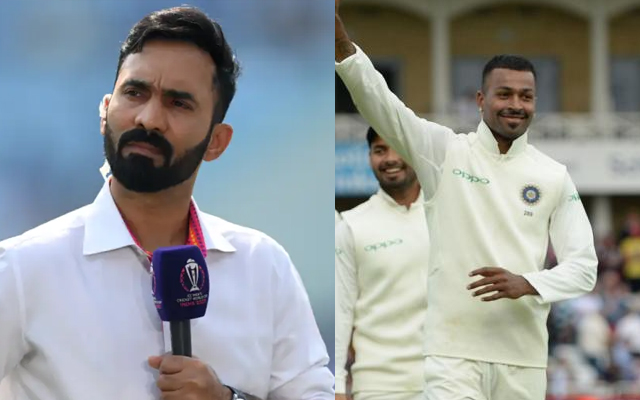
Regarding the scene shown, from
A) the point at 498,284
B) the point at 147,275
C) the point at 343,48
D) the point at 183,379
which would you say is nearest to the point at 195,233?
the point at 147,275

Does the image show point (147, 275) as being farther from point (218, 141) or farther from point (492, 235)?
point (492, 235)

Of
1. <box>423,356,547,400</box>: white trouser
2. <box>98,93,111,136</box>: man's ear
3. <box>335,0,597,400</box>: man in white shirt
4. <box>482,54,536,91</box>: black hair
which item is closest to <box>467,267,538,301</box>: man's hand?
<box>335,0,597,400</box>: man in white shirt

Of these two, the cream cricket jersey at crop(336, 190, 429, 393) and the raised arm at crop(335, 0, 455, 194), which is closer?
the raised arm at crop(335, 0, 455, 194)

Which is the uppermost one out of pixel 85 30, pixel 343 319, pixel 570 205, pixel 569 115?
Answer: pixel 569 115

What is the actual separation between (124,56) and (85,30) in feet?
1.49

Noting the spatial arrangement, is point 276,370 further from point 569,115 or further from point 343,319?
point 569,115

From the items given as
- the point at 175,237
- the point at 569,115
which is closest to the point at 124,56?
the point at 175,237

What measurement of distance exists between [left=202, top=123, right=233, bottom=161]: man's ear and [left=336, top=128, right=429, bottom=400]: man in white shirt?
3.69 meters

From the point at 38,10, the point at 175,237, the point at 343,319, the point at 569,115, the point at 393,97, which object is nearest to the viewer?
the point at 175,237

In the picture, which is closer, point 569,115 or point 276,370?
point 276,370

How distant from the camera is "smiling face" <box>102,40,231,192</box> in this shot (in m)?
3.17

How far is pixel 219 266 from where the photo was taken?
11.0 feet

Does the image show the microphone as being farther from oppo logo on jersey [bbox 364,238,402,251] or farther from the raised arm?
oppo logo on jersey [bbox 364,238,402,251]

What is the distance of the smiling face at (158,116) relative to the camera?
317 centimetres
